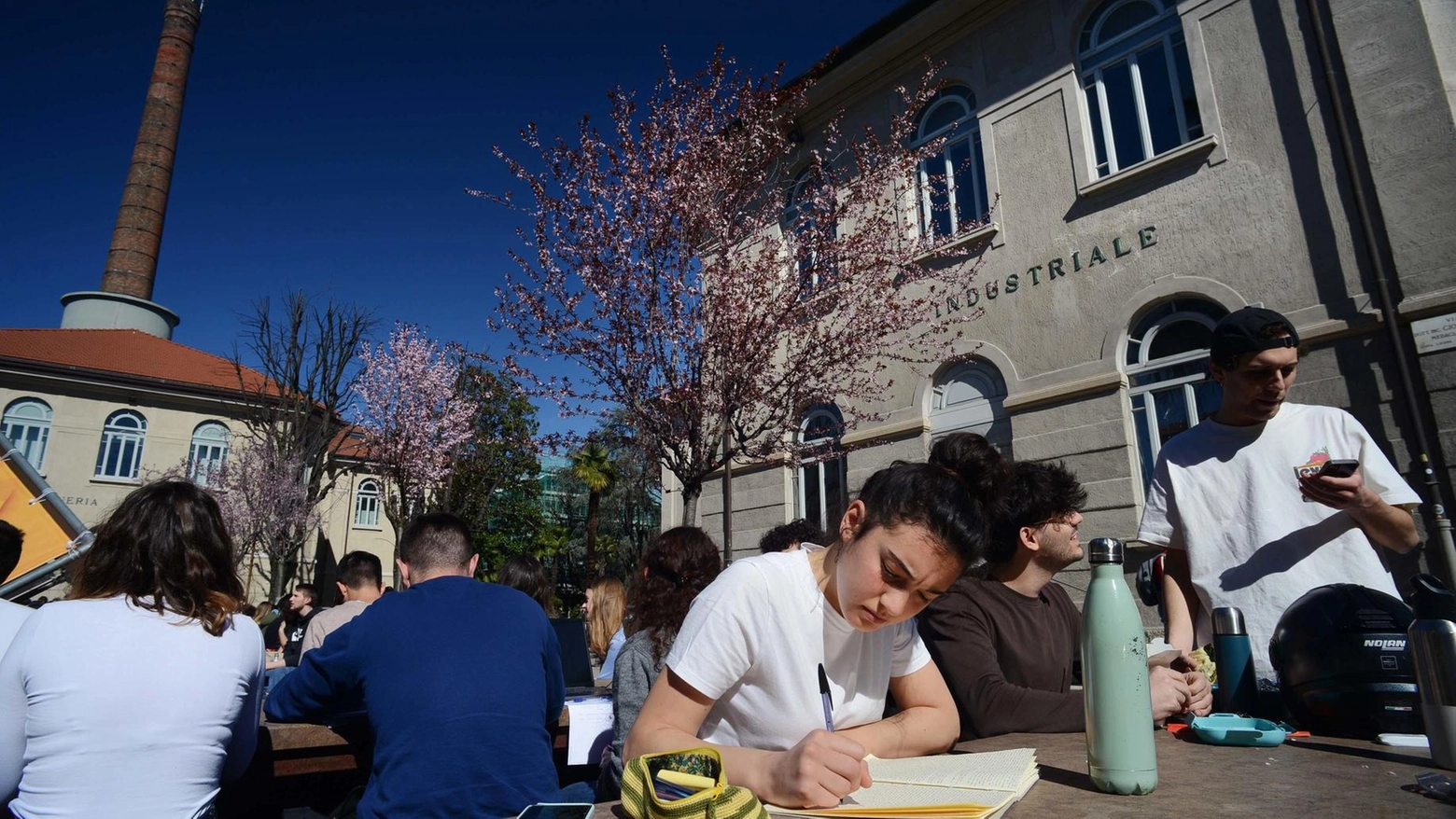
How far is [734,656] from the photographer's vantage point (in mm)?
1742

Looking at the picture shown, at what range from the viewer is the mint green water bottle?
138cm

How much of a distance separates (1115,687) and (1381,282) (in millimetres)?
7896

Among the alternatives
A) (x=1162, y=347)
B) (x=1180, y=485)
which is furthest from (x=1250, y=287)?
(x=1180, y=485)

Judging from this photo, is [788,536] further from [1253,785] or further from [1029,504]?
[1253,785]

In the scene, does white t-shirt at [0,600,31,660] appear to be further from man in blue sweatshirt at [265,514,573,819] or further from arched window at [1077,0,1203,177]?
arched window at [1077,0,1203,177]

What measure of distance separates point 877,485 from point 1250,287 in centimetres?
802

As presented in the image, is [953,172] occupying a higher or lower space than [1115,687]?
higher

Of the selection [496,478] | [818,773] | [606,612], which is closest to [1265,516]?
[818,773]

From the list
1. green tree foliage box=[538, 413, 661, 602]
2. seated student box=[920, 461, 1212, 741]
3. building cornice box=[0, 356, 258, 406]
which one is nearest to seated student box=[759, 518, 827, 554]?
seated student box=[920, 461, 1212, 741]

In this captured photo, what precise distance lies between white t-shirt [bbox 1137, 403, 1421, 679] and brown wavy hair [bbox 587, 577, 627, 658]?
178 inches

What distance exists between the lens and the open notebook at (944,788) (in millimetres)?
1231

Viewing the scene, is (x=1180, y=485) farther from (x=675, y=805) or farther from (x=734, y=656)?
(x=675, y=805)

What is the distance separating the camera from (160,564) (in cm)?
259

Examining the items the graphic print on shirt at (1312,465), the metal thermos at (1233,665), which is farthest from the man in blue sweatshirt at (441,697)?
the graphic print on shirt at (1312,465)
